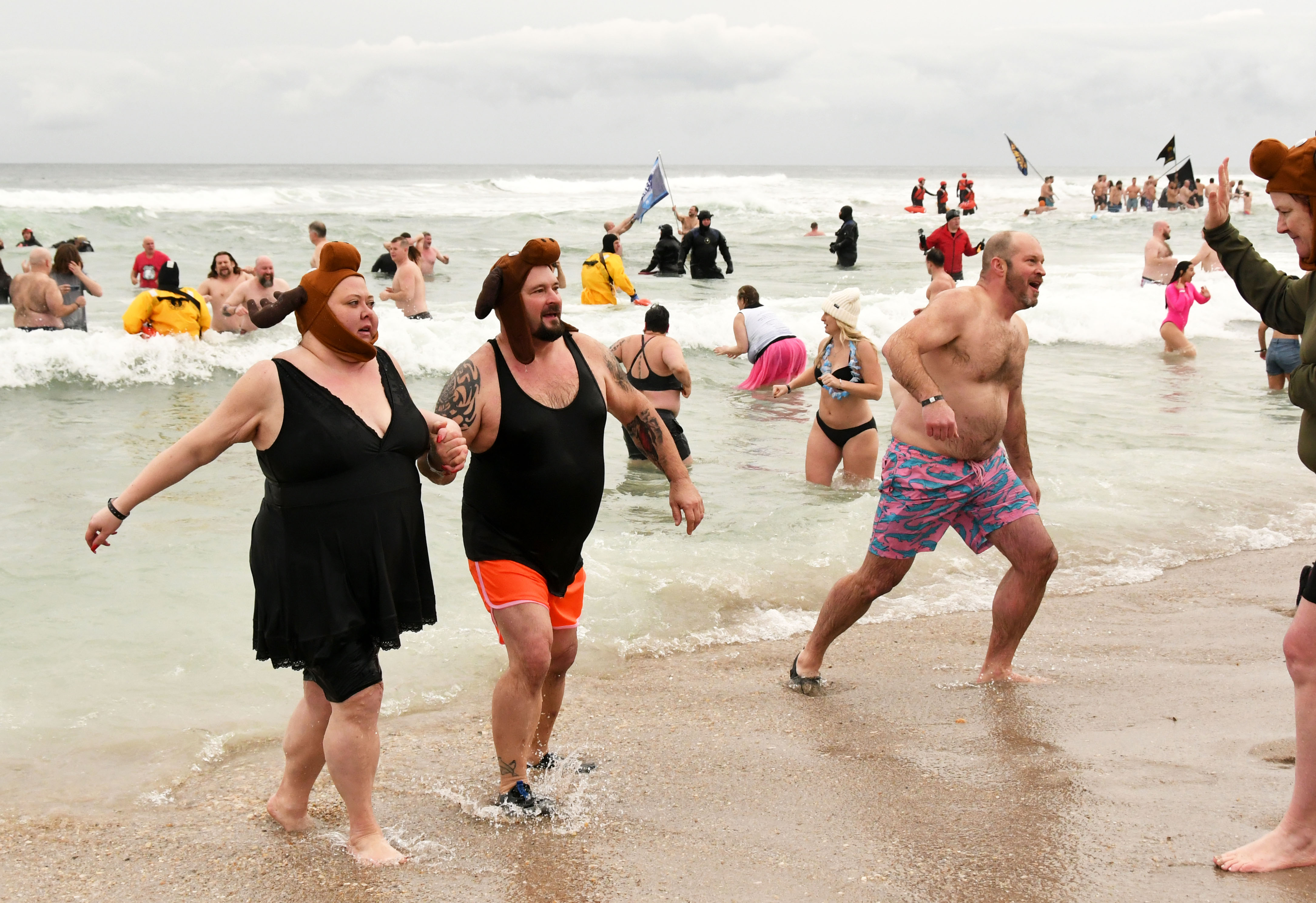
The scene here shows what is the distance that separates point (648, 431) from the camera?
4074 mm

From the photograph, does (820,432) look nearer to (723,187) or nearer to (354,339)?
(354,339)

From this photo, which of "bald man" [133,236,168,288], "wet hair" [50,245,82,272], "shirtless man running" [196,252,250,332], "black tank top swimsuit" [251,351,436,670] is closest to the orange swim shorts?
"black tank top swimsuit" [251,351,436,670]

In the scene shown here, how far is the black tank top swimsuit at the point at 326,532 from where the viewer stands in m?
3.23

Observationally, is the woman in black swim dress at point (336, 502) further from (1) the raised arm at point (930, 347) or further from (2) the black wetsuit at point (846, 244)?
(2) the black wetsuit at point (846, 244)

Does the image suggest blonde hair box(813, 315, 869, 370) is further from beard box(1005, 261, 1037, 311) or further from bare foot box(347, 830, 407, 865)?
bare foot box(347, 830, 407, 865)

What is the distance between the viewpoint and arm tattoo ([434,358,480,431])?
3.54m

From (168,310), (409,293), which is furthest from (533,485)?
(409,293)

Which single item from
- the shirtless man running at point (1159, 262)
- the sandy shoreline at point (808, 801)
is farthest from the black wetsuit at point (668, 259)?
the sandy shoreline at point (808, 801)

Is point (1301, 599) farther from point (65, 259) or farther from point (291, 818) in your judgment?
point (65, 259)

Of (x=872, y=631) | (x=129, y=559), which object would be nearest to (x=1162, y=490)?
(x=872, y=631)

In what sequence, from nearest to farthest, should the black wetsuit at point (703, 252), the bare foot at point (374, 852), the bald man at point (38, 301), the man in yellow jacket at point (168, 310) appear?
1. the bare foot at point (374, 852)
2. the man in yellow jacket at point (168, 310)
3. the bald man at point (38, 301)
4. the black wetsuit at point (703, 252)

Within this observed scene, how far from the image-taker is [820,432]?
8.45 m

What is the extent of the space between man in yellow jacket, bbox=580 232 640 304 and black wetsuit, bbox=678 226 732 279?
15.0 ft

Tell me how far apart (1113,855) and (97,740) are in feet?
12.3
